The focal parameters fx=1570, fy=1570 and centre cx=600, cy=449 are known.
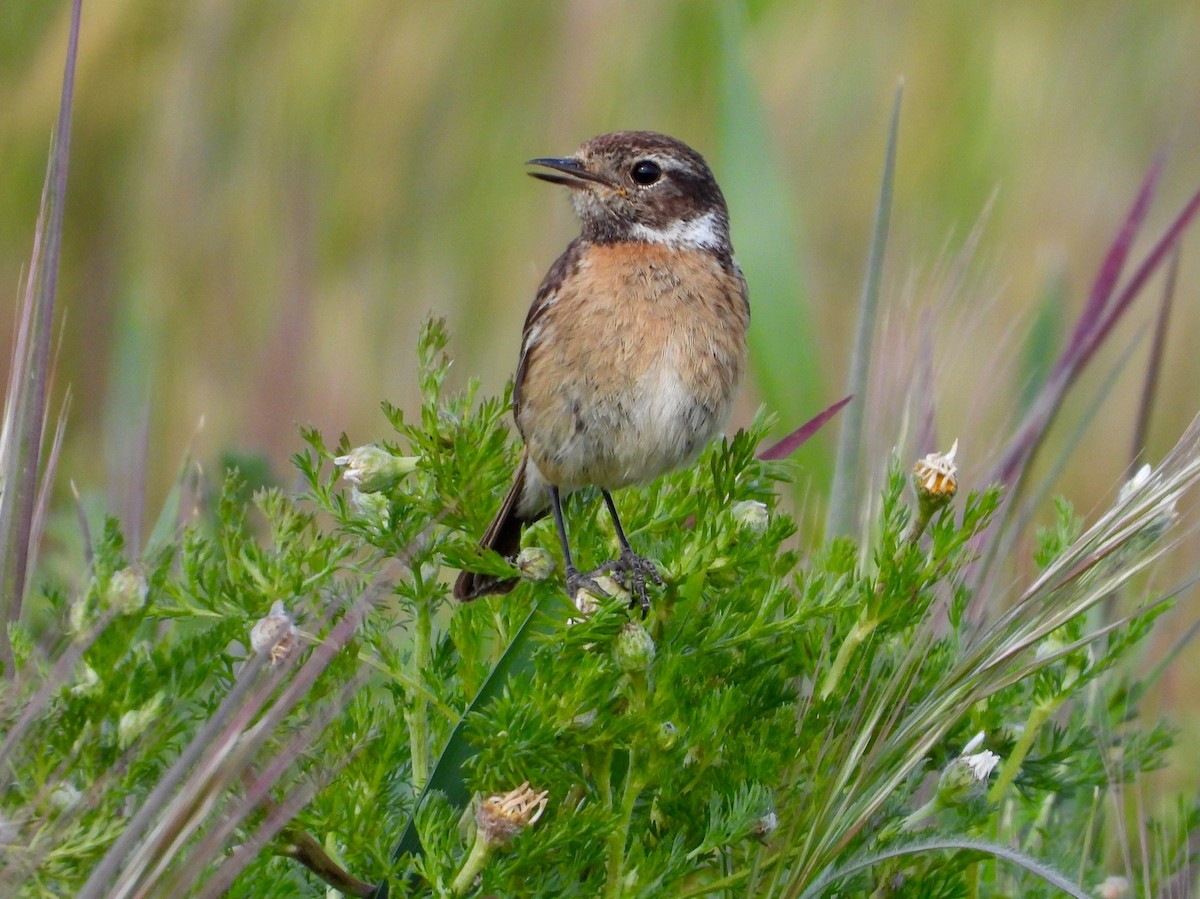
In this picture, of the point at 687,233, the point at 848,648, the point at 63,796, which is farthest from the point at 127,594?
the point at 687,233

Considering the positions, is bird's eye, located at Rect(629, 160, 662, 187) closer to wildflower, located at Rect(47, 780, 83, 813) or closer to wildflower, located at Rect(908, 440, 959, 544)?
wildflower, located at Rect(908, 440, 959, 544)

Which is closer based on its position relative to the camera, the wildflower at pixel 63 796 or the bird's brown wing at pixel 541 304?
the wildflower at pixel 63 796

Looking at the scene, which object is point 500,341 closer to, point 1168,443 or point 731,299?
A: point 731,299

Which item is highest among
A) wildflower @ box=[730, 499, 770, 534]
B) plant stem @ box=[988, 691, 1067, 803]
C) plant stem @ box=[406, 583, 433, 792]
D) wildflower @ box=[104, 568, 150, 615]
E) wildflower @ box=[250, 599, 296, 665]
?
wildflower @ box=[104, 568, 150, 615]

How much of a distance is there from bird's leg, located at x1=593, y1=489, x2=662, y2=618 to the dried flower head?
360mm

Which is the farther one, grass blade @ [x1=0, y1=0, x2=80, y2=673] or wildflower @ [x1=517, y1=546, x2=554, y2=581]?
wildflower @ [x1=517, y1=546, x2=554, y2=581]

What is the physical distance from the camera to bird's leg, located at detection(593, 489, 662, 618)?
6.41ft

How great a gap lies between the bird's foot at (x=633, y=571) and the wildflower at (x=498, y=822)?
1.26 feet

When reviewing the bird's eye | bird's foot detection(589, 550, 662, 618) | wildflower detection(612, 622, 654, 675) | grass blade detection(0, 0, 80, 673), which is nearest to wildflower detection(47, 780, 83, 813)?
grass blade detection(0, 0, 80, 673)

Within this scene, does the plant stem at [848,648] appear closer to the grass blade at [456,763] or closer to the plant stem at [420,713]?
the grass blade at [456,763]

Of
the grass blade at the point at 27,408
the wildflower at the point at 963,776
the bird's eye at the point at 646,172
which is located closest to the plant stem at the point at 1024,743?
the wildflower at the point at 963,776

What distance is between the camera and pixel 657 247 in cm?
303

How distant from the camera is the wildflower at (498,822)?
1.59 m

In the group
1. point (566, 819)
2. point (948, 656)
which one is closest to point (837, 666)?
point (948, 656)
